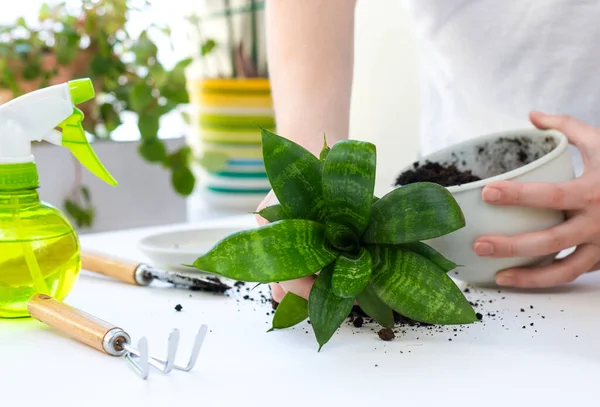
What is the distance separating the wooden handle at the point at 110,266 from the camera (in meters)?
0.64

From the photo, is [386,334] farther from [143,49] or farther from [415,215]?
[143,49]

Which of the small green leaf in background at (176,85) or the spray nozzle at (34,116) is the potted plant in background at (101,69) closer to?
the small green leaf in background at (176,85)

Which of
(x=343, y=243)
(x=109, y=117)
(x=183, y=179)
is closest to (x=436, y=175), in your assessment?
(x=343, y=243)

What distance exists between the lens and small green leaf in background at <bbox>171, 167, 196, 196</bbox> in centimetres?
120

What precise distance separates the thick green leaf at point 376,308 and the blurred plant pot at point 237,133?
928mm

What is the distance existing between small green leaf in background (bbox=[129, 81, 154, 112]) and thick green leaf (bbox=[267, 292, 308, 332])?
76 centimetres

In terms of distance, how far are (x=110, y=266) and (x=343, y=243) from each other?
0.26m

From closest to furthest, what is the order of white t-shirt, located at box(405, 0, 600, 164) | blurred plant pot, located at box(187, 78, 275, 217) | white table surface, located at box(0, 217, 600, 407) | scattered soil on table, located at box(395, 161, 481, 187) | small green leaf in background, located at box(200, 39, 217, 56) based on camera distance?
white table surface, located at box(0, 217, 600, 407)
scattered soil on table, located at box(395, 161, 481, 187)
white t-shirt, located at box(405, 0, 600, 164)
small green leaf in background, located at box(200, 39, 217, 56)
blurred plant pot, located at box(187, 78, 275, 217)

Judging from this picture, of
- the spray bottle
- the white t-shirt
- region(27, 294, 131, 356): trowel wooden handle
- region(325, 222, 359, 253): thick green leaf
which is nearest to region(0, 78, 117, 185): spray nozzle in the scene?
the spray bottle

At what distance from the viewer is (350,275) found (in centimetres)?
46

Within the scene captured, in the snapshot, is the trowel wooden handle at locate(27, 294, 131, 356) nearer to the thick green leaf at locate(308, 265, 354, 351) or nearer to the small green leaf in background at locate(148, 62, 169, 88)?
the thick green leaf at locate(308, 265, 354, 351)

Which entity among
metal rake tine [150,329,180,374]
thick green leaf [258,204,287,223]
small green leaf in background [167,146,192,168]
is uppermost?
thick green leaf [258,204,287,223]

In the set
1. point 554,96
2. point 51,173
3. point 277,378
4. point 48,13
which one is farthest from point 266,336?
point 48,13

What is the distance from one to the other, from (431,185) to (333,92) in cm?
19
